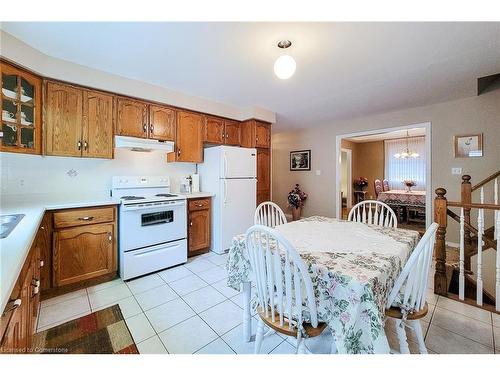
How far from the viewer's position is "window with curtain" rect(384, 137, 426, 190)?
610cm

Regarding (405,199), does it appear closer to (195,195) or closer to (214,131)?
(214,131)

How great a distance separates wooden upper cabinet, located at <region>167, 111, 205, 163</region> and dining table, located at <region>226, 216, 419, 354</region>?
6.60 ft

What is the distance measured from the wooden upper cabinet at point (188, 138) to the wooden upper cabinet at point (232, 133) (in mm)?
446

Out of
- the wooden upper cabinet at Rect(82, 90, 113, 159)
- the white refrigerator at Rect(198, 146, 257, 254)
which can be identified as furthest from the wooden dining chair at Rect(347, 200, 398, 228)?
the wooden upper cabinet at Rect(82, 90, 113, 159)

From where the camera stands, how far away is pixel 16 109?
1.84 meters

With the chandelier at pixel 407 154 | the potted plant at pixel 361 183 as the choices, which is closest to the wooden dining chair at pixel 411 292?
the chandelier at pixel 407 154

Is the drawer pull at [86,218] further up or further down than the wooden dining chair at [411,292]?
further up

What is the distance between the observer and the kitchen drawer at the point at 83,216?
1963 mm

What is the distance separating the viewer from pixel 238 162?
10.5 ft

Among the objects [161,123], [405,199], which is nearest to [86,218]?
[161,123]

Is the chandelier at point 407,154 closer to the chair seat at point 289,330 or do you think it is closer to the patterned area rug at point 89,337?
the chair seat at point 289,330

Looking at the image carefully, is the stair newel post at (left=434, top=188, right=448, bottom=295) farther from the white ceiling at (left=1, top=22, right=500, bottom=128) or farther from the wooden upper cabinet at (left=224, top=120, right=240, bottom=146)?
the wooden upper cabinet at (left=224, top=120, right=240, bottom=146)
